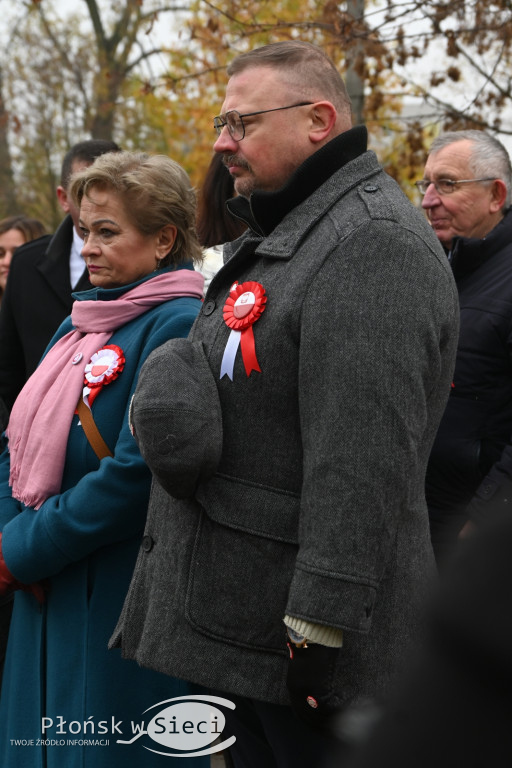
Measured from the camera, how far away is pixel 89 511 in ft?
8.21

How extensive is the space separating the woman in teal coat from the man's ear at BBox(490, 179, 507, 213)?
53.8 inches

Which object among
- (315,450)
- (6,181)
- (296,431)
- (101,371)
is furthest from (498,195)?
(6,181)

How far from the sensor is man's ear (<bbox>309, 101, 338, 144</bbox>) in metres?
2.12

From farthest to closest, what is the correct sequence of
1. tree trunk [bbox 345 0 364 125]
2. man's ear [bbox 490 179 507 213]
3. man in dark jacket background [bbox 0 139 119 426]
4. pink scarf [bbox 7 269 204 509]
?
1. tree trunk [bbox 345 0 364 125]
2. man in dark jacket background [bbox 0 139 119 426]
3. man's ear [bbox 490 179 507 213]
4. pink scarf [bbox 7 269 204 509]

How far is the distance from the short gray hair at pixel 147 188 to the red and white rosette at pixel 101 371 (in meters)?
0.43

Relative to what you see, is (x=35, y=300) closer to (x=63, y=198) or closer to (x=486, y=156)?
(x=63, y=198)

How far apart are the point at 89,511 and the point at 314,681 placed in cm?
93

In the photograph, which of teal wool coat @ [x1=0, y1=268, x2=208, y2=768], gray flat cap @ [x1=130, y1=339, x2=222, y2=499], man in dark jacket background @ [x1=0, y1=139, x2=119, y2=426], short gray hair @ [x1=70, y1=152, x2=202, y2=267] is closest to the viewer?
gray flat cap @ [x1=130, y1=339, x2=222, y2=499]

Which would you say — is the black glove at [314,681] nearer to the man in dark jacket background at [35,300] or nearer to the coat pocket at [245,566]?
the coat pocket at [245,566]

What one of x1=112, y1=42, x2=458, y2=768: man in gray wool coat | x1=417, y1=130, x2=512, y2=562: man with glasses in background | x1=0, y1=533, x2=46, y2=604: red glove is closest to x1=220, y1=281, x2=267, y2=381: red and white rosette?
x1=112, y1=42, x2=458, y2=768: man in gray wool coat

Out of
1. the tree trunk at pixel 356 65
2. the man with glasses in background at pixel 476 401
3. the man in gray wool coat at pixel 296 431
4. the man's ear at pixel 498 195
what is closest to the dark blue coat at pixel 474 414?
the man with glasses in background at pixel 476 401

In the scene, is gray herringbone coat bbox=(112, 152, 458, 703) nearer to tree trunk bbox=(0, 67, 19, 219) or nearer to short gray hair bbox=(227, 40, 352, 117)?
short gray hair bbox=(227, 40, 352, 117)

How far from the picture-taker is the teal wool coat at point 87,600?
2.53 meters

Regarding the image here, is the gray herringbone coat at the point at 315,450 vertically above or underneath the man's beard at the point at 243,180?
underneath
